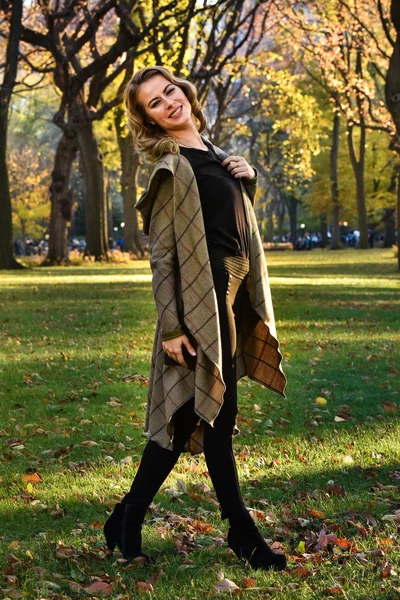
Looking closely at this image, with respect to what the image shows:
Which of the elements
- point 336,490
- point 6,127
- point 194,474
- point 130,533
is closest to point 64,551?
point 130,533

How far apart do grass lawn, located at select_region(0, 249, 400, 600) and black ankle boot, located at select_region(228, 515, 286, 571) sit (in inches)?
2.8

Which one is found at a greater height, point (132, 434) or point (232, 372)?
point (232, 372)

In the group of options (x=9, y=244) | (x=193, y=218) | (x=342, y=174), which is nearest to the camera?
(x=193, y=218)

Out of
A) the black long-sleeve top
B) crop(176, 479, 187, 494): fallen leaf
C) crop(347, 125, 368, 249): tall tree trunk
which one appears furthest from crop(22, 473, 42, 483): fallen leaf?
crop(347, 125, 368, 249): tall tree trunk

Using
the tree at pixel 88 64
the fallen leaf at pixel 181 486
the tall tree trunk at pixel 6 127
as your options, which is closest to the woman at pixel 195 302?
the fallen leaf at pixel 181 486

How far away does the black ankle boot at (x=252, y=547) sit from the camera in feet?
13.4

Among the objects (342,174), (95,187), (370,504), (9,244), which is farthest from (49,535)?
(342,174)

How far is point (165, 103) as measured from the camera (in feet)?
13.7

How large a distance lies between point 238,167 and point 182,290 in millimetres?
630

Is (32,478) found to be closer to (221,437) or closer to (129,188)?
(221,437)

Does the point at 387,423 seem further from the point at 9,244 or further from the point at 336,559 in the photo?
the point at 9,244

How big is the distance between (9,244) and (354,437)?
20.8 m

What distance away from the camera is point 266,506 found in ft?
16.9

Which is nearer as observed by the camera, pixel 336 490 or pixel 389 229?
pixel 336 490
